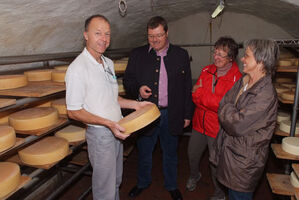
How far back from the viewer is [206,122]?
7.79 feet

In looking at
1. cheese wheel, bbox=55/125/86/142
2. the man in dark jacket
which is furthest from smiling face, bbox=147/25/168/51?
cheese wheel, bbox=55/125/86/142

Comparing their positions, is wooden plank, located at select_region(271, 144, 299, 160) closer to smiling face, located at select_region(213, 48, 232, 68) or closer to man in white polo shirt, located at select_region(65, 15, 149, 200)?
smiling face, located at select_region(213, 48, 232, 68)

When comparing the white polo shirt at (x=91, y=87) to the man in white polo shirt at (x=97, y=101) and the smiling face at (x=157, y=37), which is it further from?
the smiling face at (x=157, y=37)

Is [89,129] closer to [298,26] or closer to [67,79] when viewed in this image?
[67,79]

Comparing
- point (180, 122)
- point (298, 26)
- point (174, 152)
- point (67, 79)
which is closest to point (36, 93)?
point (67, 79)

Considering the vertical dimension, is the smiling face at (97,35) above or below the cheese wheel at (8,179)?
above

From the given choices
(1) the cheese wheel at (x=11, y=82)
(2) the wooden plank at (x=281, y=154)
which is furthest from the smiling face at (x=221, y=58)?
(1) the cheese wheel at (x=11, y=82)

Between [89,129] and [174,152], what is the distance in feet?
3.67

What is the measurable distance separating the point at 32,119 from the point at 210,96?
5.09ft

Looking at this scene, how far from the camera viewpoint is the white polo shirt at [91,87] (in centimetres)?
159

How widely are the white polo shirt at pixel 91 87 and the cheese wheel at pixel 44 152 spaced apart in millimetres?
599

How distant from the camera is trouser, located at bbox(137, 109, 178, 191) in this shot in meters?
2.51

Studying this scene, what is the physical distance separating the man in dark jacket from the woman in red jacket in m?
0.15

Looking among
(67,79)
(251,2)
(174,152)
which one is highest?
(251,2)
